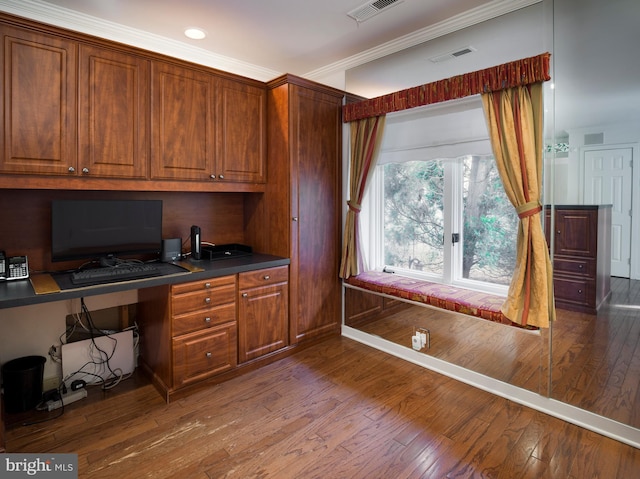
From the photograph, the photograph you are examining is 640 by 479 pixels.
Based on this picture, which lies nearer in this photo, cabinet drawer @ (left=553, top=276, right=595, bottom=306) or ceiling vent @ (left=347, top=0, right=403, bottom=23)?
cabinet drawer @ (left=553, top=276, right=595, bottom=306)

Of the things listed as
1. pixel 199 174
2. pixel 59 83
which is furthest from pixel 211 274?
pixel 59 83

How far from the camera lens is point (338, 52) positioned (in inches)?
131

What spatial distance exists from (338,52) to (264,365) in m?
2.87

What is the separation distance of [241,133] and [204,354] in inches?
70.6

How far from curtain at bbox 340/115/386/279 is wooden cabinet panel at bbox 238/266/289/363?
66 centimetres

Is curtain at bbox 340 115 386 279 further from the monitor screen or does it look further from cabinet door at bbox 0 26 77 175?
cabinet door at bbox 0 26 77 175

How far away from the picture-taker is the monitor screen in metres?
2.35

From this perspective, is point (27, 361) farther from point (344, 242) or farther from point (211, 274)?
point (344, 242)

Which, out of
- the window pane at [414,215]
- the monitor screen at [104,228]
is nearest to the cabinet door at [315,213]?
the window pane at [414,215]

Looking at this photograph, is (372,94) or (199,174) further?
(372,94)

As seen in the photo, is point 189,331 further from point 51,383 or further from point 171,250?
point 51,383

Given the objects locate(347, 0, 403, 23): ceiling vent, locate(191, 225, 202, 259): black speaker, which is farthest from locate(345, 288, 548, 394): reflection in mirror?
locate(347, 0, 403, 23): ceiling vent

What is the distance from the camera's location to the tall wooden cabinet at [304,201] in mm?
3070

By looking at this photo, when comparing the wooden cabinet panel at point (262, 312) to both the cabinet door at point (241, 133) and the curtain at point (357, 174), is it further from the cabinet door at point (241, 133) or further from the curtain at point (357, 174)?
the cabinet door at point (241, 133)
